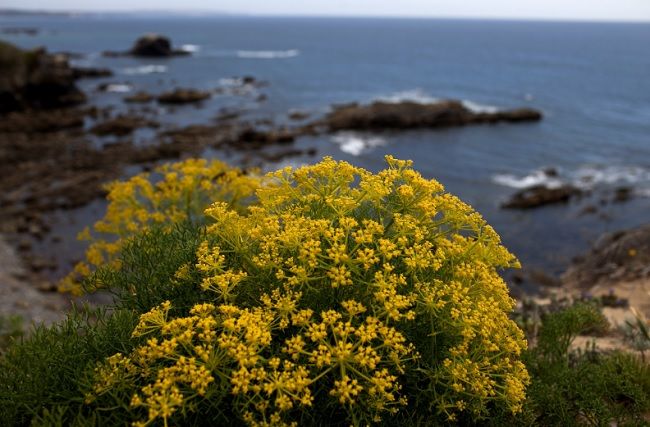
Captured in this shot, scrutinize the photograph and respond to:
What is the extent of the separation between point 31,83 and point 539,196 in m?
51.2

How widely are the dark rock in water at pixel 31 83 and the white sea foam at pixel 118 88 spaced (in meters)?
7.92

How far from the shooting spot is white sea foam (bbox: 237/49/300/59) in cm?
11614

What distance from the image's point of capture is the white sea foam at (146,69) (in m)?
86.1

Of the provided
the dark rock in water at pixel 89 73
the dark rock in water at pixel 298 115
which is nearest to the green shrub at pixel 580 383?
the dark rock in water at pixel 298 115

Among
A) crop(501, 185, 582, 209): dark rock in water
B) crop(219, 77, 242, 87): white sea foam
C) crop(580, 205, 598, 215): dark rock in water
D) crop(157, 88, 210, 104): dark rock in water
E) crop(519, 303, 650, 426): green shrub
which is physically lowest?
crop(580, 205, 598, 215): dark rock in water

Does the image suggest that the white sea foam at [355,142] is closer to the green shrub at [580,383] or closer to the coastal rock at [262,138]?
the coastal rock at [262,138]

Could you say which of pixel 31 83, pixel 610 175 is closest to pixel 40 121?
pixel 31 83

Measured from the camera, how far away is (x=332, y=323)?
4.63 metres

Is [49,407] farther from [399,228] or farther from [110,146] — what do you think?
[110,146]

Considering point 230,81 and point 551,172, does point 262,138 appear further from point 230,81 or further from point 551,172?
point 230,81

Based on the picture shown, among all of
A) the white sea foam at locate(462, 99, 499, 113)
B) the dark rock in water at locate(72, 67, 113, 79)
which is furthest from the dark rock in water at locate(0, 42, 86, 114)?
the white sea foam at locate(462, 99, 499, 113)

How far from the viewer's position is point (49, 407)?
16.3 feet

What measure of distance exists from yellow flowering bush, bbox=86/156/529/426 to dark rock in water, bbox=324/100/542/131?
45.2m

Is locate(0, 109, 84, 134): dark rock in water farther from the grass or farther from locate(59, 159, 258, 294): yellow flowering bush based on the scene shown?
the grass
